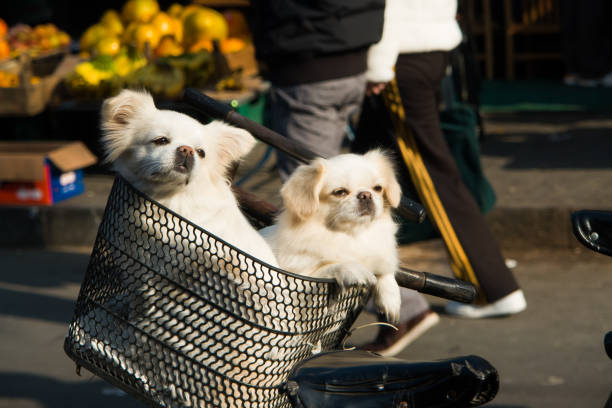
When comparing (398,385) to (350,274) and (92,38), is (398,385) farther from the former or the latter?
(92,38)

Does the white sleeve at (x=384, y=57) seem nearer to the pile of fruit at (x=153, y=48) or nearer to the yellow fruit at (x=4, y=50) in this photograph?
the pile of fruit at (x=153, y=48)

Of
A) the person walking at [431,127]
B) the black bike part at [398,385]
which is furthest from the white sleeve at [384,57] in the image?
the black bike part at [398,385]

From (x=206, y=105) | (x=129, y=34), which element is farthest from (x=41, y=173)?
(x=206, y=105)

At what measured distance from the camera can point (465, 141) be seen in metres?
4.80

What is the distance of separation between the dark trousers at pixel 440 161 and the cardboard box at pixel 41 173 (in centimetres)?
322

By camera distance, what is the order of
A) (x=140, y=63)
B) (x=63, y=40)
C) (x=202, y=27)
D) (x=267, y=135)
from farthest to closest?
1. (x=63, y=40)
2. (x=202, y=27)
3. (x=140, y=63)
4. (x=267, y=135)

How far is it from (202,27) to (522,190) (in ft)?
10.7

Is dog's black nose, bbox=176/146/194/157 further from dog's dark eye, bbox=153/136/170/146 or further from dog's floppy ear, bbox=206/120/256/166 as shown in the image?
dog's floppy ear, bbox=206/120/256/166

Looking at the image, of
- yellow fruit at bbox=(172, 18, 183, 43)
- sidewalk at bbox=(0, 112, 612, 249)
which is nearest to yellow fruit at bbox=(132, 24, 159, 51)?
yellow fruit at bbox=(172, 18, 183, 43)

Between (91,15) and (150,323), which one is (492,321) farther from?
(91,15)

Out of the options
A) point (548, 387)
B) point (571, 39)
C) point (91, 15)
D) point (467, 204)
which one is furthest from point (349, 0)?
point (91, 15)

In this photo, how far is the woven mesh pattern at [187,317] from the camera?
181cm

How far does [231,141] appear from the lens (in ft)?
7.77

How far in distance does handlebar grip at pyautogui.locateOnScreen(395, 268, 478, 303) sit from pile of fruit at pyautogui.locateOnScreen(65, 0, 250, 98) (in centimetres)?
486
